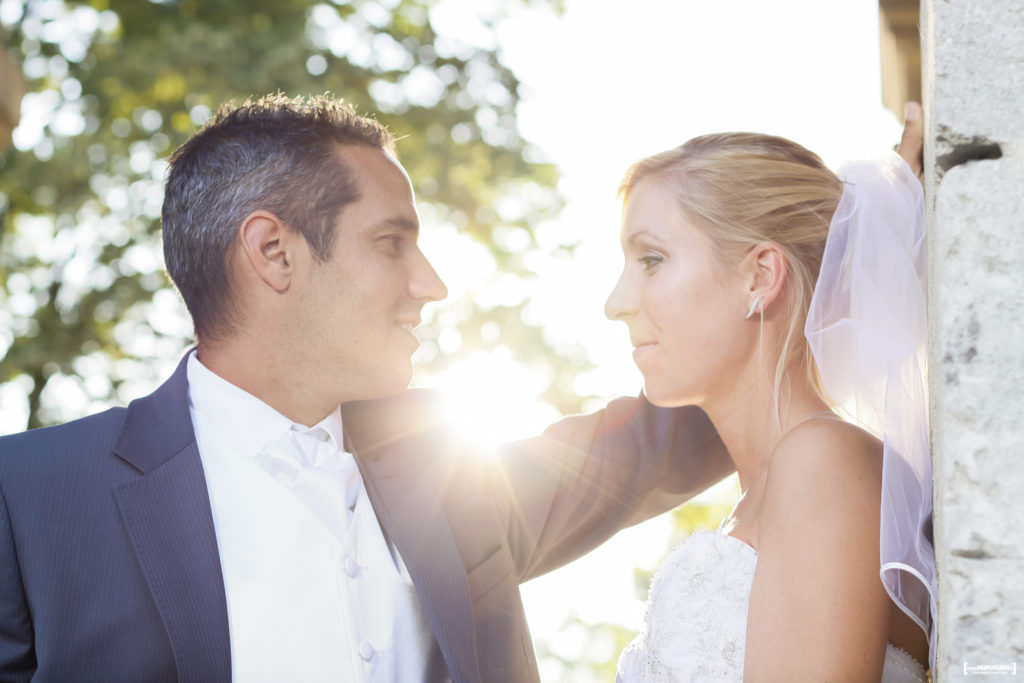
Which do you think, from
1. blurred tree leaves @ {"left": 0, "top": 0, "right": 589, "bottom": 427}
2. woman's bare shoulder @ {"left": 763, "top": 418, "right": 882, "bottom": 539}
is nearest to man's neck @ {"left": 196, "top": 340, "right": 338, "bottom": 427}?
woman's bare shoulder @ {"left": 763, "top": 418, "right": 882, "bottom": 539}

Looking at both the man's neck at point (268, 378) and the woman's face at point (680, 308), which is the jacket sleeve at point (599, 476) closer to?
the woman's face at point (680, 308)

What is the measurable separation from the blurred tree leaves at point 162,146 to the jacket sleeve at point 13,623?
6114 mm

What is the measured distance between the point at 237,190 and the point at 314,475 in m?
0.93

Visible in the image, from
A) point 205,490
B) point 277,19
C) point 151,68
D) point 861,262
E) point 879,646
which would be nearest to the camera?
point 879,646

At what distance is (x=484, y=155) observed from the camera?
903 cm

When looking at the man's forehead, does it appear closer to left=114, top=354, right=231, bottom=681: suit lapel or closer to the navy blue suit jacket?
the navy blue suit jacket

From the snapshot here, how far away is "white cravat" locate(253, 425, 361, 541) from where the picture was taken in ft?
9.20

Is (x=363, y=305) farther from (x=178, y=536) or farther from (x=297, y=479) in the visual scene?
(x=178, y=536)

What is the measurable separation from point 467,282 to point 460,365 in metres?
0.88

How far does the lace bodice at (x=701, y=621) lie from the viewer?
7.77 feet

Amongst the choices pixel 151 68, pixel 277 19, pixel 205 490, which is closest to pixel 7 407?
pixel 151 68

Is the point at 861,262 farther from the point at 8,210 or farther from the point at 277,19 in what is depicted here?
the point at 8,210

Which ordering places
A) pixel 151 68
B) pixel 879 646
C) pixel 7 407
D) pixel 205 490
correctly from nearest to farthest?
pixel 879 646, pixel 205 490, pixel 151 68, pixel 7 407

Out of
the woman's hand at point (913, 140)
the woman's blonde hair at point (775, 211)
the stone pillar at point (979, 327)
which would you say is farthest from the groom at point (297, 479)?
the stone pillar at point (979, 327)
